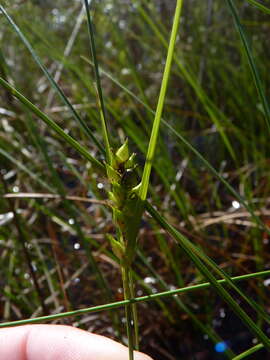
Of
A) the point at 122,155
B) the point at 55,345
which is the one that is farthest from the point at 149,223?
the point at 122,155

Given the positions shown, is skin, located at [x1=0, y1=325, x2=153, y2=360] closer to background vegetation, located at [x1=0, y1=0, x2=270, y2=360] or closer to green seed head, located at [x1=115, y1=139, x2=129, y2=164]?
background vegetation, located at [x1=0, y1=0, x2=270, y2=360]

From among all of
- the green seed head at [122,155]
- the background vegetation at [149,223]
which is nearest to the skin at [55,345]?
the background vegetation at [149,223]

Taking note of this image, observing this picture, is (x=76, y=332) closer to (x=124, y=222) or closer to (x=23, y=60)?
(x=124, y=222)

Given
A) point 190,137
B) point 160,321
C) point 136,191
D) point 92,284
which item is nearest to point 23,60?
point 190,137

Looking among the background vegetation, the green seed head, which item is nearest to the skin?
the background vegetation

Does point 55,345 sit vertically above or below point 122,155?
below

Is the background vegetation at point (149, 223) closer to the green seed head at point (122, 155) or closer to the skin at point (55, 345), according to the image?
the skin at point (55, 345)

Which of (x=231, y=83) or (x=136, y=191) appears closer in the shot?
(x=136, y=191)

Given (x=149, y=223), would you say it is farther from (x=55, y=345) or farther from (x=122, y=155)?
(x=122, y=155)
